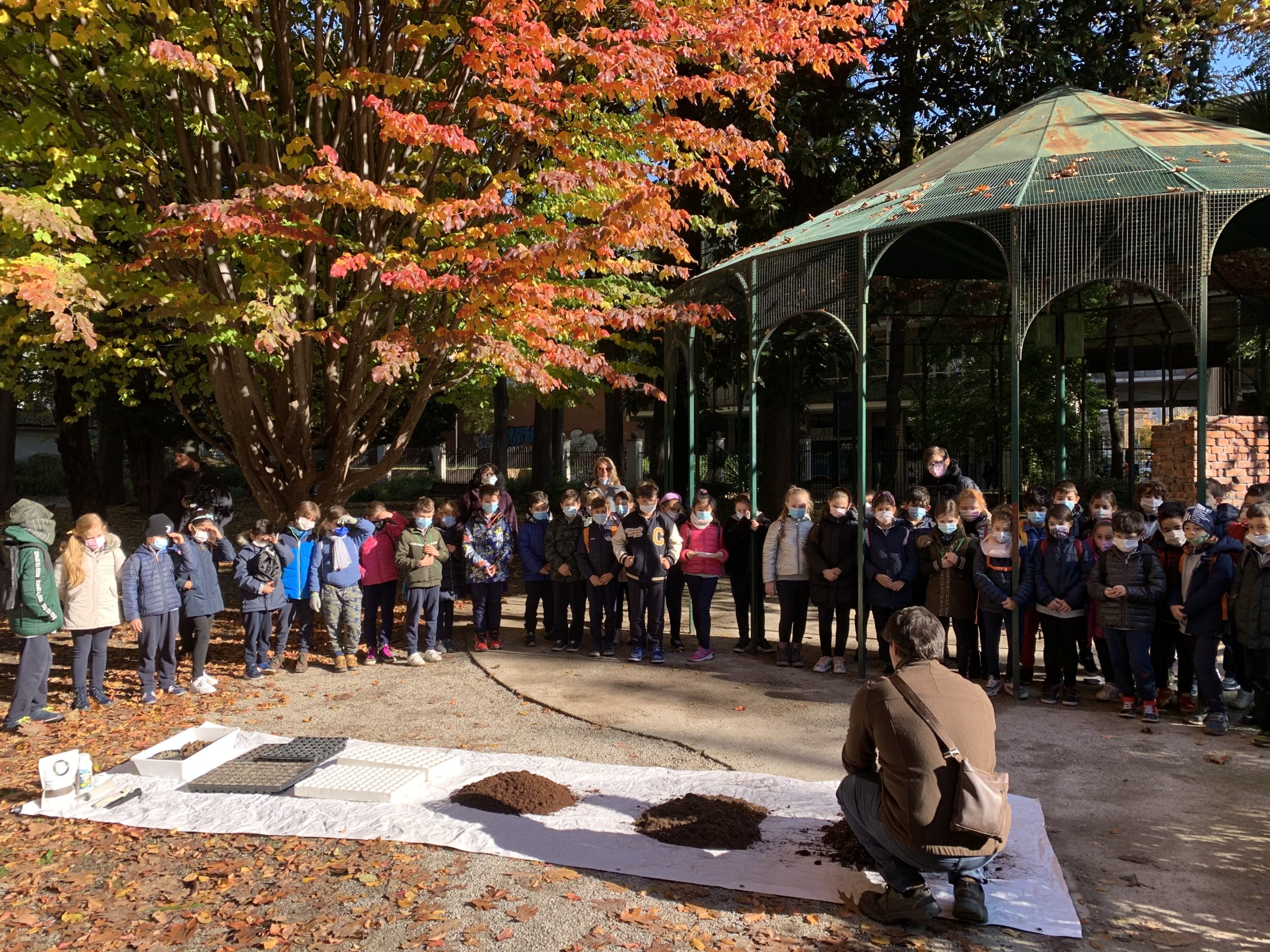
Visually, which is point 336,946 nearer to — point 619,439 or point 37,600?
point 37,600

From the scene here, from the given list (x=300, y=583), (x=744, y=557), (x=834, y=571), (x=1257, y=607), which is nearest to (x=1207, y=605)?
(x=1257, y=607)

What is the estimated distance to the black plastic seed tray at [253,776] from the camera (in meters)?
6.06

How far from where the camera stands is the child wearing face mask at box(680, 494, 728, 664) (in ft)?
33.1

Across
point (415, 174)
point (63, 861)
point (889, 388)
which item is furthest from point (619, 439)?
point (63, 861)

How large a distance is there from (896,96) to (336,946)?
15.8 metres

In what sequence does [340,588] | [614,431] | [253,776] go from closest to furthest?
[253,776] < [340,588] < [614,431]

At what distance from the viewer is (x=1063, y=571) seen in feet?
26.8

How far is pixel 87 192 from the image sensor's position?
34.1ft

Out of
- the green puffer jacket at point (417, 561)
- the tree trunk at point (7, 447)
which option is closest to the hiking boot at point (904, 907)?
the green puffer jacket at point (417, 561)

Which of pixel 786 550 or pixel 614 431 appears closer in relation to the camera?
pixel 786 550

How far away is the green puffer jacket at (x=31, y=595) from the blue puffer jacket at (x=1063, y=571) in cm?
814

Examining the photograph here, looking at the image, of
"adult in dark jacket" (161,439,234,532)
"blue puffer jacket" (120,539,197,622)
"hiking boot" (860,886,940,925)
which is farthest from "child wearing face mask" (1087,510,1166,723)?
"adult in dark jacket" (161,439,234,532)

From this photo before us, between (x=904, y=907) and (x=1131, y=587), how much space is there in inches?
172

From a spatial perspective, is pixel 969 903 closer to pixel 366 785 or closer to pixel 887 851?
pixel 887 851
